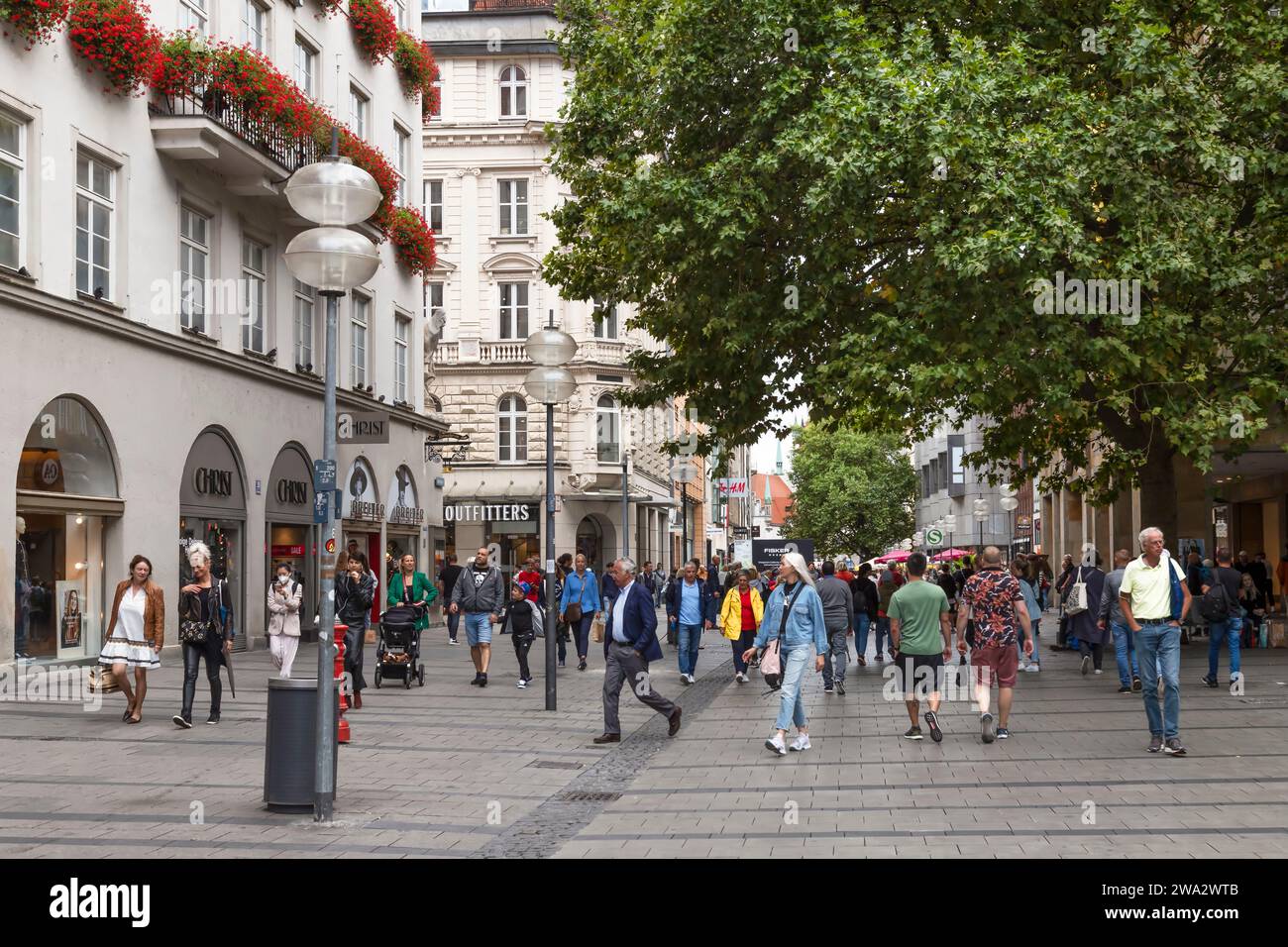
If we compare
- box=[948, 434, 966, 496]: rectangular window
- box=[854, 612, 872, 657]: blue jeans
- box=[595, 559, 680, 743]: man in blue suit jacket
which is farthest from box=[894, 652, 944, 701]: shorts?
box=[948, 434, 966, 496]: rectangular window

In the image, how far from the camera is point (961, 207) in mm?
17875

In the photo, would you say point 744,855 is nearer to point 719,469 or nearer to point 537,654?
point 719,469

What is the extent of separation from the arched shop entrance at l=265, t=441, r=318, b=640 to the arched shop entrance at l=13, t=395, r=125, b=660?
6.19 metres

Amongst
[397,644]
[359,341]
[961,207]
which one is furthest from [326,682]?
[359,341]

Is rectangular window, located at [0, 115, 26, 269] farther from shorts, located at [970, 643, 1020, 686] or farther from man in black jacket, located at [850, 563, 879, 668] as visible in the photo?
man in black jacket, located at [850, 563, 879, 668]

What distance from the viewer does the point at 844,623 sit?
64.3 feet

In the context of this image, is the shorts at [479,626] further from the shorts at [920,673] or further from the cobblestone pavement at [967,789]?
the shorts at [920,673]

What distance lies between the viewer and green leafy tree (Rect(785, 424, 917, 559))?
96375mm

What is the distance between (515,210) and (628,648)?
132ft

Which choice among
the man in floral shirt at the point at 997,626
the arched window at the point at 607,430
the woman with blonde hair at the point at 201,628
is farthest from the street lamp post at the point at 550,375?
the arched window at the point at 607,430

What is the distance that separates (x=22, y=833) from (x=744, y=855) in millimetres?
4274

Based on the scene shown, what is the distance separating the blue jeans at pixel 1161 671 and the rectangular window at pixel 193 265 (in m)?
16.0

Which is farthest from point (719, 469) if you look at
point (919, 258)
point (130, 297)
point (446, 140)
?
point (446, 140)

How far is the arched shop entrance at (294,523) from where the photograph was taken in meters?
27.1
